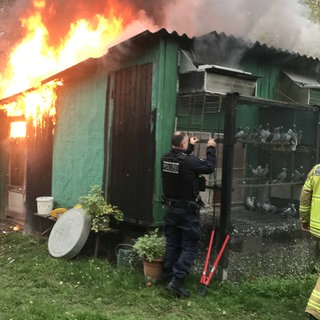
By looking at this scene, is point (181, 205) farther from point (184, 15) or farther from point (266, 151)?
point (184, 15)

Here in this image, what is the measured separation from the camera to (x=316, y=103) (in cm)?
777

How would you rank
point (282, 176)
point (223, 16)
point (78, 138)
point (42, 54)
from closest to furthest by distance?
1. point (282, 176)
2. point (78, 138)
3. point (223, 16)
4. point (42, 54)

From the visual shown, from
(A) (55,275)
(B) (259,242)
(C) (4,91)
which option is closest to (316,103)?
(B) (259,242)

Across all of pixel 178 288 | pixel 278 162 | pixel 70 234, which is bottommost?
pixel 178 288

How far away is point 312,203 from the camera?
4.82m

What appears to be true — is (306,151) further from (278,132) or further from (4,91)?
(4,91)

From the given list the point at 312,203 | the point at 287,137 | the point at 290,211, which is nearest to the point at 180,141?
the point at 312,203

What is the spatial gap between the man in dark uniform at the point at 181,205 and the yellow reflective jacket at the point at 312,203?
128 centimetres

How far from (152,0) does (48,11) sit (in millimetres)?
2966

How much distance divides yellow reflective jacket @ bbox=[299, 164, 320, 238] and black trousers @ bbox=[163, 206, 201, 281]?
146cm

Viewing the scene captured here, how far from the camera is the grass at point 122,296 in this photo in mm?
4910

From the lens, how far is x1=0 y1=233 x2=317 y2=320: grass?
16.1 ft

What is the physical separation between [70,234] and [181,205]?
2647 mm

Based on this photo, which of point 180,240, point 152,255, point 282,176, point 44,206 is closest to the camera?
point 180,240
